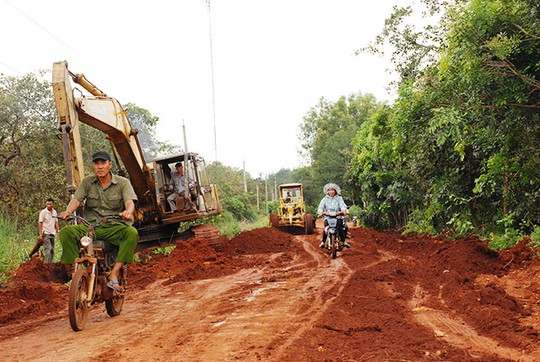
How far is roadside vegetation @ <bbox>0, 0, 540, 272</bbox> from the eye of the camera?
944 centimetres

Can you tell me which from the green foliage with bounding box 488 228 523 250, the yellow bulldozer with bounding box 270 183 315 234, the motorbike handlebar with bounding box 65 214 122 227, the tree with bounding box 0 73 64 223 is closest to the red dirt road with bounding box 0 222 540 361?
the green foliage with bounding box 488 228 523 250

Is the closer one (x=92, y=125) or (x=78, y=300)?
(x=78, y=300)

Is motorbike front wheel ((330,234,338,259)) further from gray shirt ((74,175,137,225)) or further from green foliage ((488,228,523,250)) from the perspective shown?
gray shirt ((74,175,137,225))

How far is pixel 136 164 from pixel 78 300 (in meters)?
7.03

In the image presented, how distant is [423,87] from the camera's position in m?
12.6

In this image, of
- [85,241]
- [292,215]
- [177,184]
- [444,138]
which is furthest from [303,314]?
[292,215]

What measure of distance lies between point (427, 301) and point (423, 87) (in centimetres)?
691

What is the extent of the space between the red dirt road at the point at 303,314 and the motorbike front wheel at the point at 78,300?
14cm

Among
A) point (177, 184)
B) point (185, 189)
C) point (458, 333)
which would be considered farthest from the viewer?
point (177, 184)

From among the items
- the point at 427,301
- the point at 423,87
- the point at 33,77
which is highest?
the point at 33,77

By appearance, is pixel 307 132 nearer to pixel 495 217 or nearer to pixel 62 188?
pixel 62 188

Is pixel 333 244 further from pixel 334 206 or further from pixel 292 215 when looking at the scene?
pixel 292 215

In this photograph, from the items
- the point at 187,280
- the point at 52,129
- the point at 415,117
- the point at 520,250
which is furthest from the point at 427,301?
the point at 52,129

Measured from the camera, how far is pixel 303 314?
643 cm
